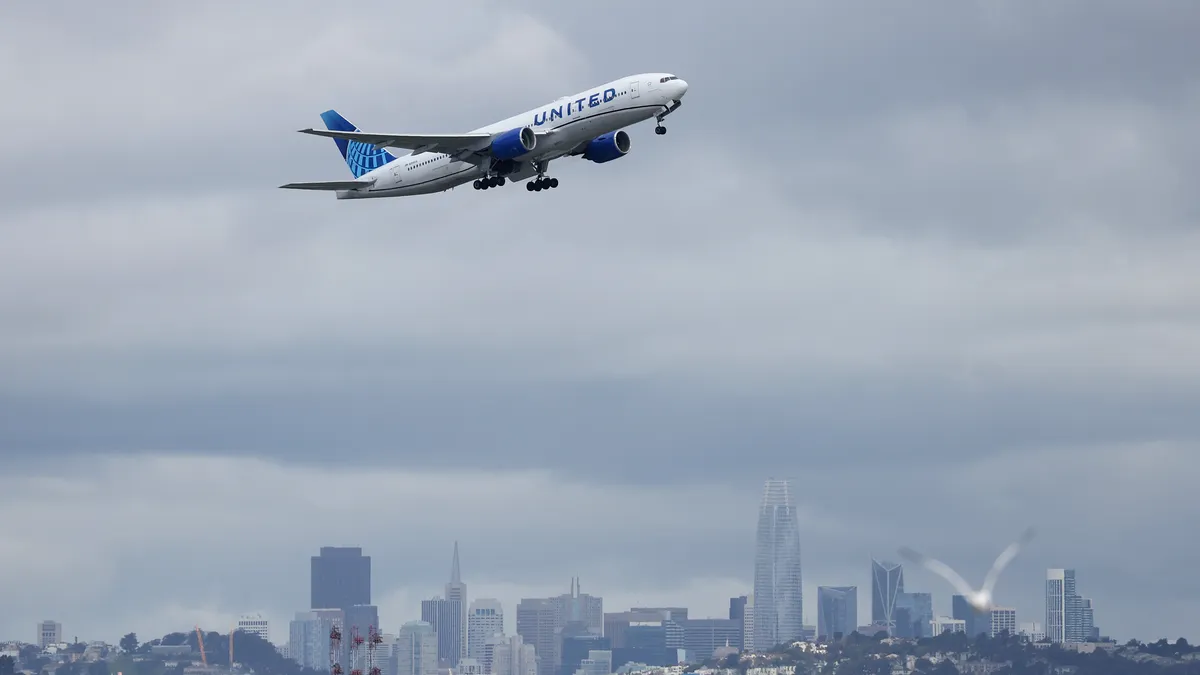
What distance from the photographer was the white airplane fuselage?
372 feet

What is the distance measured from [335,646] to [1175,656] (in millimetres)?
104420

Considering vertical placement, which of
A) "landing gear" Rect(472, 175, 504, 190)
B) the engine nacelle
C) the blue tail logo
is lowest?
"landing gear" Rect(472, 175, 504, 190)

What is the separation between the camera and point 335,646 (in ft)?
387

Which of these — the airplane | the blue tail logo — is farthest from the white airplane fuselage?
the blue tail logo

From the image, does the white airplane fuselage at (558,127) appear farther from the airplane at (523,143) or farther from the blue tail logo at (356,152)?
the blue tail logo at (356,152)

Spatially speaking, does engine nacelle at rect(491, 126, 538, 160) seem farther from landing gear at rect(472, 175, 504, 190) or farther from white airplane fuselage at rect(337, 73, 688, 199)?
landing gear at rect(472, 175, 504, 190)

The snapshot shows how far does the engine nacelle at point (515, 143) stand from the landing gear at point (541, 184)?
16.4 ft

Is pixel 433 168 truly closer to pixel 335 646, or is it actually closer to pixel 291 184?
pixel 291 184

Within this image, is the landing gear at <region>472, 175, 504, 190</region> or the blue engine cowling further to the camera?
the blue engine cowling

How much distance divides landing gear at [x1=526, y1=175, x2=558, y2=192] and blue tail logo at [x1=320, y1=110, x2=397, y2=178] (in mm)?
10878

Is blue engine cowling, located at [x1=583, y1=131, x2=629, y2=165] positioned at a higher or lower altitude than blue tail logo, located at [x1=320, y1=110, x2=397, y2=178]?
lower

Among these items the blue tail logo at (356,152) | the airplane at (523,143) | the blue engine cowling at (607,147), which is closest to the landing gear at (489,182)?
the airplane at (523,143)

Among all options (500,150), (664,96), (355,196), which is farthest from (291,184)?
(664,96)

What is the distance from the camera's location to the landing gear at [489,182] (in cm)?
11975
